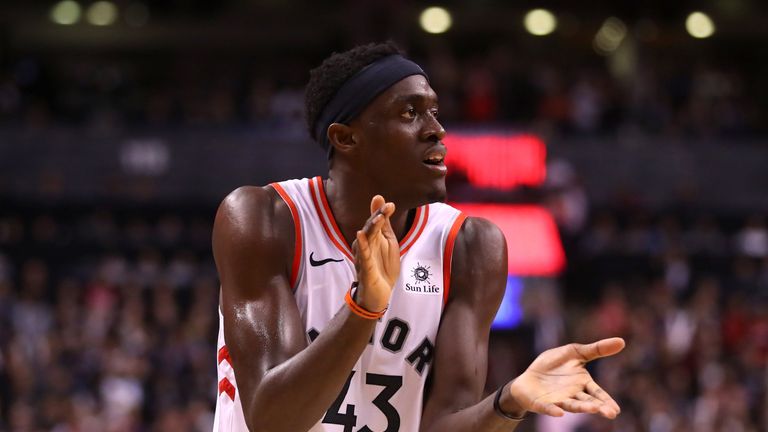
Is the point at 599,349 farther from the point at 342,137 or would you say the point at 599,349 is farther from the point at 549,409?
the point at 342,137

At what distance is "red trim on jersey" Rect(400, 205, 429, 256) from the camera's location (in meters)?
4.65

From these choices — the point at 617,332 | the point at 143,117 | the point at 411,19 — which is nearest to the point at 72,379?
the point at 617,332

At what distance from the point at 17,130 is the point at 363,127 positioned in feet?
63.1

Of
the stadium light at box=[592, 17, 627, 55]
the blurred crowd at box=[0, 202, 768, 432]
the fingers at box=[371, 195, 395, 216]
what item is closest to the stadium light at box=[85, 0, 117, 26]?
the blurred crowd at box=[0, 202, 768, 432]

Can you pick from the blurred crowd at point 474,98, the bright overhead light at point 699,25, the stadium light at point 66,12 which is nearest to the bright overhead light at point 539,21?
the blurred crowd at point 474,98

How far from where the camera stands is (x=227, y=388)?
453 cm

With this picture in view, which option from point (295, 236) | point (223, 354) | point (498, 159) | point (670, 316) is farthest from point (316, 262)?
point (498, 159)

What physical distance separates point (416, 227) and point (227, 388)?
38.5 inches

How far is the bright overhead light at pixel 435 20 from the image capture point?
2814 cm

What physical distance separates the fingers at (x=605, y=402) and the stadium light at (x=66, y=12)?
86.9 ft

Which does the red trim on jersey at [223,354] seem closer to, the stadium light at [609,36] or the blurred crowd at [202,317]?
the blurred crowd at [202,317]

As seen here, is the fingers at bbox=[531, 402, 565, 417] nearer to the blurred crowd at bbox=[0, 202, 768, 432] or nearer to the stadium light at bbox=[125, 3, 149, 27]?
the blurred crowd at bbox=[0, 202, 768, 432]

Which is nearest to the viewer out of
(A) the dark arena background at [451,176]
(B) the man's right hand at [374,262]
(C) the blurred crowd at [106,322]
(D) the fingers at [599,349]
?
(B) the man's right hand at [374,262]

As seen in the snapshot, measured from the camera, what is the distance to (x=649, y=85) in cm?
2477
